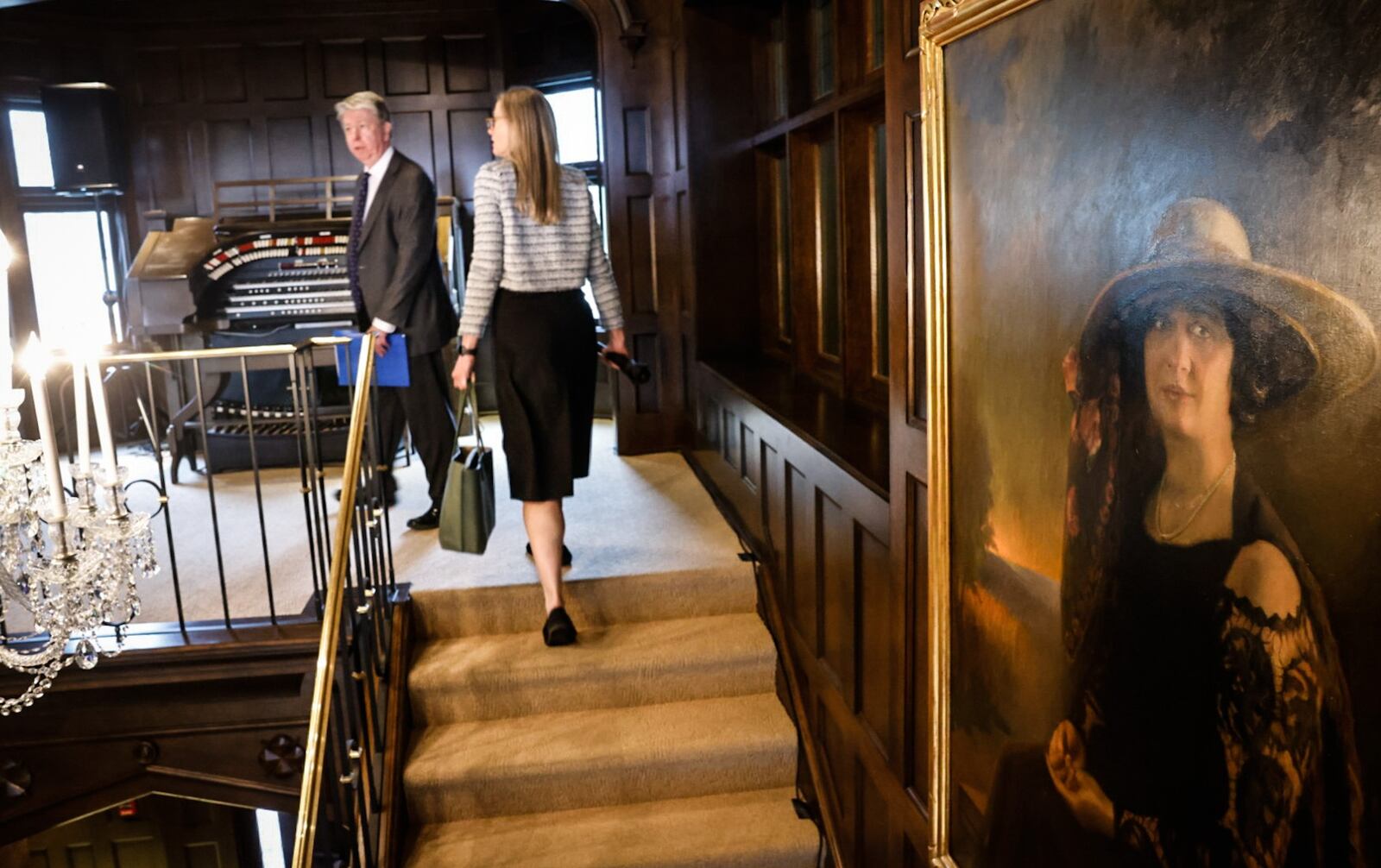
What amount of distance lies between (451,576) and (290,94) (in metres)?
4.69

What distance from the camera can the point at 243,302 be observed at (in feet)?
20.6

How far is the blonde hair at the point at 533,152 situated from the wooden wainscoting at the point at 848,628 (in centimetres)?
97

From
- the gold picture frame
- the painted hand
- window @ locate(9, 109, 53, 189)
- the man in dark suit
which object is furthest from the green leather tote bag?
window @ locate(9, 109, 53, 189)

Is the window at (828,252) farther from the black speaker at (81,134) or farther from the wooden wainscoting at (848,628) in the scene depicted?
the black speaker at (81,134)

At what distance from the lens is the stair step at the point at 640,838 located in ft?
10.8

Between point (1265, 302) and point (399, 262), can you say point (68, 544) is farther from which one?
point (399, 262)

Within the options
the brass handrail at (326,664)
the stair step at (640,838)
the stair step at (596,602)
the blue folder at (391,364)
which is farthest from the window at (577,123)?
the stair step at (640,838)

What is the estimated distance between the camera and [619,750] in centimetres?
355

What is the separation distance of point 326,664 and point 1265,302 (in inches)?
91.2

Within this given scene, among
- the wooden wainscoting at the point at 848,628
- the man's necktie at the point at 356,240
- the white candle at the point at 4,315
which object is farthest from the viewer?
the man's necktie at the point at 356,240

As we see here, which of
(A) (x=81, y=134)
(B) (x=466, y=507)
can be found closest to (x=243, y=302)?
(A) (x=81, y=134)

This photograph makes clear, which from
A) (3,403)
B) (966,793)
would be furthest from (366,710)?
(966,793)

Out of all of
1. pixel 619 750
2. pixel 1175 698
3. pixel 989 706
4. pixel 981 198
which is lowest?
pixel 619 750

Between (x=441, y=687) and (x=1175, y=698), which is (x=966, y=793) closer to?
(x=1175, y=698)
